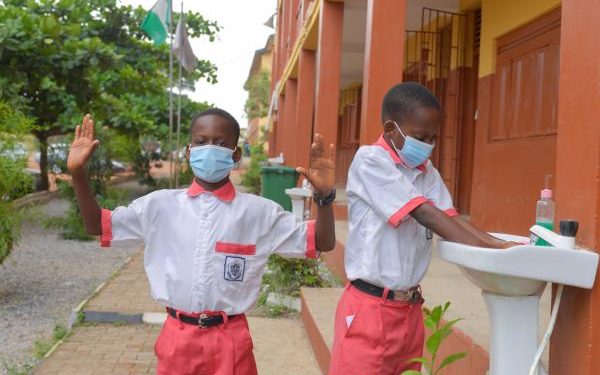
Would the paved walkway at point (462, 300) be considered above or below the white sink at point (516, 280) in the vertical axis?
below

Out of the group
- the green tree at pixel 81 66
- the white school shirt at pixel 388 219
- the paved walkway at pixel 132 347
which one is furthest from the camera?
the green tree at pixel 81 66

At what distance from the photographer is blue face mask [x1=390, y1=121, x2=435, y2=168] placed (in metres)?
2.38

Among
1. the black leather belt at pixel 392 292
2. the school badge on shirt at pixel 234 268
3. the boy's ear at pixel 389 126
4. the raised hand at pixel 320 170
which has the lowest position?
the black leather belt at pixel 392 292

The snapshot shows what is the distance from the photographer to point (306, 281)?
19.4ft

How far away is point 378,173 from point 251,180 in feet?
50.3

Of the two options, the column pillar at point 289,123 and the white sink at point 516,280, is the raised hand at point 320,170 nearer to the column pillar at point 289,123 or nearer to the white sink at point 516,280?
the white sink at point 516,280

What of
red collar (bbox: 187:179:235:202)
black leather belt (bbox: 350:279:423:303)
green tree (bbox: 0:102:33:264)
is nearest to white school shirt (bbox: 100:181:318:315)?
red collar (bbox: 187:179:235:202)

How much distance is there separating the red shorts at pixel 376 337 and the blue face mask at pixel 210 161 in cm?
68

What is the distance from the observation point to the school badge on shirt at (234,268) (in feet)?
8.02

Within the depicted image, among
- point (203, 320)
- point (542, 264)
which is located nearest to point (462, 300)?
point (203, 320)

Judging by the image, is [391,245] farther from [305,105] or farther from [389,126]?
[305,105]

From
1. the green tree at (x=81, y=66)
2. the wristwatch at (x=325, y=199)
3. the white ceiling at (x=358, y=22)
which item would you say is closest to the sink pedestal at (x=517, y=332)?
the wristwatch at (x=325, y=199)

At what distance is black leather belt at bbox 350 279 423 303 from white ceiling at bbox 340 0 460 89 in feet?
23.0

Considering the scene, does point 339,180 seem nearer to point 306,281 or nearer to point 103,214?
point 306,281
